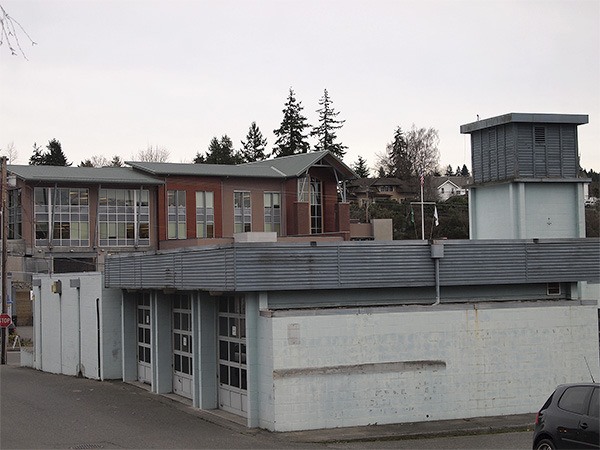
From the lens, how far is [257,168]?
68438 mm

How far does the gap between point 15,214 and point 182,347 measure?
4309 centimetres

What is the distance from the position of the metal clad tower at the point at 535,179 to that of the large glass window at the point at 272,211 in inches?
1651

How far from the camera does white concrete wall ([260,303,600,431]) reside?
17953 mm

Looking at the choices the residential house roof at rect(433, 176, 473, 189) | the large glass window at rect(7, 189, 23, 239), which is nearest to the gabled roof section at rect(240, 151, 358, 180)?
the large glass window at rect(7, 189, 23, 239)

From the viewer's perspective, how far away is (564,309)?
66.3ft

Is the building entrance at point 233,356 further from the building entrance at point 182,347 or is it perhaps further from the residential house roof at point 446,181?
the residential house roof at point 446,181

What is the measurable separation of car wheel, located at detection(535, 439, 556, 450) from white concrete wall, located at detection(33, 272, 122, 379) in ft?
58.6

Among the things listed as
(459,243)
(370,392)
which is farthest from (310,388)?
(459,243)

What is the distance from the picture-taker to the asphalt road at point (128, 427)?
16.9 meters

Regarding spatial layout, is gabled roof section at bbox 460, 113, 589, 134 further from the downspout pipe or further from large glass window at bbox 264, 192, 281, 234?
large glass window at bbox 264, 192, 281, 234

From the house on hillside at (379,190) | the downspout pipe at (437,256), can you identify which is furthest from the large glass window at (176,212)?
the downspout pipe at (437,256)

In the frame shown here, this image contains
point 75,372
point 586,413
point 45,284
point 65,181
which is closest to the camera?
point 586,413

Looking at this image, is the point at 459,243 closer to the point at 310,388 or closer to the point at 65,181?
the point at 310,388

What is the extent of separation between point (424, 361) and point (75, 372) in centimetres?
1669
